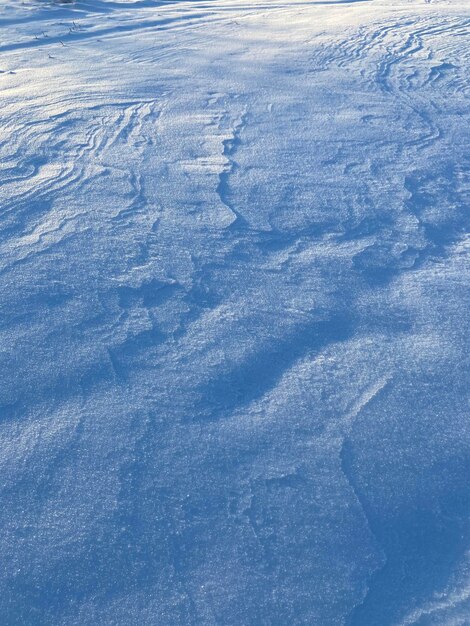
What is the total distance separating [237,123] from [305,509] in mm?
2082

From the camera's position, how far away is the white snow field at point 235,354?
1.26m

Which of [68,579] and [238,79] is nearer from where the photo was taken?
[68,579]

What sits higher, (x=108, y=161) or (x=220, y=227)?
(x=108, y=161)

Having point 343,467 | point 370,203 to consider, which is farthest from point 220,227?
point 343,467

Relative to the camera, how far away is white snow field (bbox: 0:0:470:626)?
4.15 feet

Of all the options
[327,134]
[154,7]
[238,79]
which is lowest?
[327,134]

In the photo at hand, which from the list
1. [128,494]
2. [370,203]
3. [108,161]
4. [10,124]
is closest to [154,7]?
[10,124]

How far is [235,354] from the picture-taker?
5.66 ft

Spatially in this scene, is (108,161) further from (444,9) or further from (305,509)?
(444,9)

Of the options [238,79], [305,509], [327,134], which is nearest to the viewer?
[305,509]

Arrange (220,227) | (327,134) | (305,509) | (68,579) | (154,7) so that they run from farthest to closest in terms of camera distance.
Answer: (154,7), (327,134), (220,227), (305,509), (68,579)

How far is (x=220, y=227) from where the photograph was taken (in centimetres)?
222

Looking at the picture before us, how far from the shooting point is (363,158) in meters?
2.65

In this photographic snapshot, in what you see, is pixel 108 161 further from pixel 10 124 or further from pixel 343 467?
pixel 343 467
